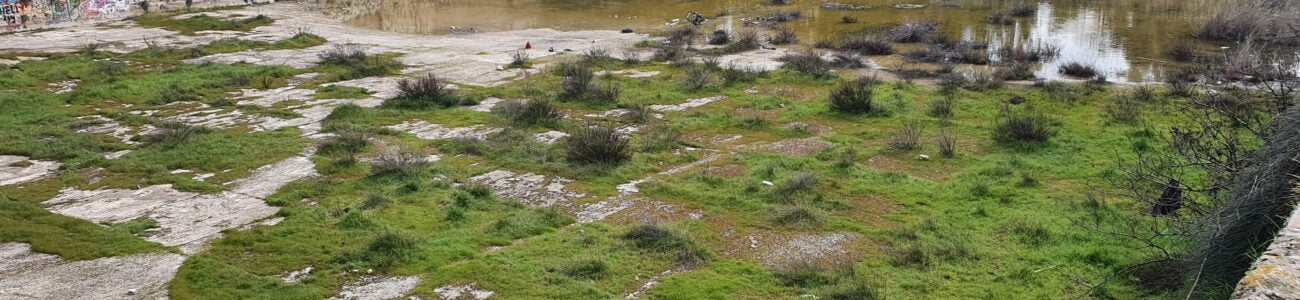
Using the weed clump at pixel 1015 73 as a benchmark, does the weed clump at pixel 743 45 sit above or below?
above

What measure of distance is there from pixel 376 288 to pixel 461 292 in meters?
0.74

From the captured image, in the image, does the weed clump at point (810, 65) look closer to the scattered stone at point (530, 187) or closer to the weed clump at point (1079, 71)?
the weed clump at point (1079, 71)

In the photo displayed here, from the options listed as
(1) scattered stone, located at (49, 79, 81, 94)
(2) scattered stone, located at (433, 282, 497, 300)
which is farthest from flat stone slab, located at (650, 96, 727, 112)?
(1) scattered stone, located at (49, 79, 81, 94)

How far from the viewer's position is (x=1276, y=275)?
12.9 ft

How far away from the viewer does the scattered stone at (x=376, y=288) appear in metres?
7.47

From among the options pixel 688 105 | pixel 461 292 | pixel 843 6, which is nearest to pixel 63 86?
pixel 688 105

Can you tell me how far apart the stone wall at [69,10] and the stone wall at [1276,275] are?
31.0 meters

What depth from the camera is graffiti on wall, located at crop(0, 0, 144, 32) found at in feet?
89.8

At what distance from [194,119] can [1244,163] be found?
14.5 metres

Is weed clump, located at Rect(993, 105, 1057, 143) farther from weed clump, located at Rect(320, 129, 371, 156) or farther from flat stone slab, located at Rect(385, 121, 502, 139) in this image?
weed clump, located at Rect(320, 129, 371, 156)

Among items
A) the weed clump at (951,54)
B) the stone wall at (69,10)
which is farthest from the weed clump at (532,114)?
the stone wall at (69,10)

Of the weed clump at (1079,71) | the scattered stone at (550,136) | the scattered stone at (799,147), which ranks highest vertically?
the weed clump at (1079,71)

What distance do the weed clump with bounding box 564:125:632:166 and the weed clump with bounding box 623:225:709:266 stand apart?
2791 millimetres

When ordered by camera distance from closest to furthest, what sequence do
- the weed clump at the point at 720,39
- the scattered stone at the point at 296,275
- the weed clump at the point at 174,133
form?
1. the scattered stone at the point at 296,275
2. the weed clump at the point at 174,133
3. the weed clump at the point at 720,39
